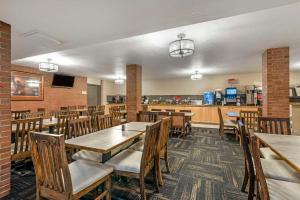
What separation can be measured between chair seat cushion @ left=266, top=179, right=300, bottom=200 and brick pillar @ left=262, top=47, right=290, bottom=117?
2.58 m

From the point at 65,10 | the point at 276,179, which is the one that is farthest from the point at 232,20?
the point at 65,10

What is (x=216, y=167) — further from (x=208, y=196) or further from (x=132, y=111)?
(x=132, y=111)

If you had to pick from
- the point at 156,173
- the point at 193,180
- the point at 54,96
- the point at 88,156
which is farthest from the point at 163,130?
the point at 54,96

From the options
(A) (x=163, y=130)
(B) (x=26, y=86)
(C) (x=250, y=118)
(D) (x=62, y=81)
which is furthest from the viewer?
(D) (x=62, y=81)

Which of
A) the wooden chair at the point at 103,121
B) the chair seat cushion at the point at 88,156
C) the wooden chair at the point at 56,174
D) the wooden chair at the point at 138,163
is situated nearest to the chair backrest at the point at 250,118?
the wooden chair at the point at 138,163

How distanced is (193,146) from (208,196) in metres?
1.99

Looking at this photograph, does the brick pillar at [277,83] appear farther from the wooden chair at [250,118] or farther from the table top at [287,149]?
the table top at [287,149]

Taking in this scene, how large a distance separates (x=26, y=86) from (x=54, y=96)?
1.13 meters

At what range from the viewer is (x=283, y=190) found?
1.20m

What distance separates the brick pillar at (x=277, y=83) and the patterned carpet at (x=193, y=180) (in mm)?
1219

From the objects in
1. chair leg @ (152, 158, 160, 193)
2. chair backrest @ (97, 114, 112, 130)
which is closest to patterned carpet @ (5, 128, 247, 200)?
chair leg @ (152, 158, 160, 193)

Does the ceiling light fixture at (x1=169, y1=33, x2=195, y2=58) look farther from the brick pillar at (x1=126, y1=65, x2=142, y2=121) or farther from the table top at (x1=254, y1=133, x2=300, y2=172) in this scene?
the brick pillar at (x1=126, y1=65, x2=142, y2=121)

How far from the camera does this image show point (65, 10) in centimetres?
171

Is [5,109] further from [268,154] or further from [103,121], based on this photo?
[268,154]
